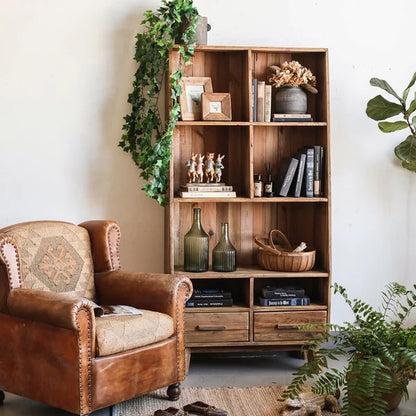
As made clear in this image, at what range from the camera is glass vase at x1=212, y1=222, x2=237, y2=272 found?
4145 mm

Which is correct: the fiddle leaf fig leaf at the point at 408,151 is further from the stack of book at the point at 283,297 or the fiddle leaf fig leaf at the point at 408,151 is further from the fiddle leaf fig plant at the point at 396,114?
the stack of book at the point at 283,297

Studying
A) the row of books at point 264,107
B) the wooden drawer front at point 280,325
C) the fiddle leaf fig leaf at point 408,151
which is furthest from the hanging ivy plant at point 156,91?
the fiddle leaf fig leaf at point 408,151

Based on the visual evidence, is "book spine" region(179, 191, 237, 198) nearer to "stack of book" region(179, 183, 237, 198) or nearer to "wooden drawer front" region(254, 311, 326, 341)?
"stack of book" region(179, 183, 237, 198)

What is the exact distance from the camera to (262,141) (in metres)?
4.40

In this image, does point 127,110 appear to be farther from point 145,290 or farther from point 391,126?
point 391,126

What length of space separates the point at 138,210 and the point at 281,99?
1088mm

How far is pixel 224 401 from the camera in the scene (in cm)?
359

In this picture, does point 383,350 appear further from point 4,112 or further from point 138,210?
point 4,112

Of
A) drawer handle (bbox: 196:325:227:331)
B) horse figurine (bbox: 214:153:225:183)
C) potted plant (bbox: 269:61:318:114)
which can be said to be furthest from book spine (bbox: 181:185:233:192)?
drawer handle (bbox: 196:325:227:331)

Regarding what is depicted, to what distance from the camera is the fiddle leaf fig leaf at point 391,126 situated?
4.22 m

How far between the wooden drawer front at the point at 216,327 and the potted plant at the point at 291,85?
123cm

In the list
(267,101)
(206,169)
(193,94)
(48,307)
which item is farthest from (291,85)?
(48,307)

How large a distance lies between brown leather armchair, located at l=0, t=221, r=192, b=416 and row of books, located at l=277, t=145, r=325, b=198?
0.93m

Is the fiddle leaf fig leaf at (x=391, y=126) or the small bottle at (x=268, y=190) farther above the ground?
the fiddle leaf fig leaf at (x=391, y=126)
